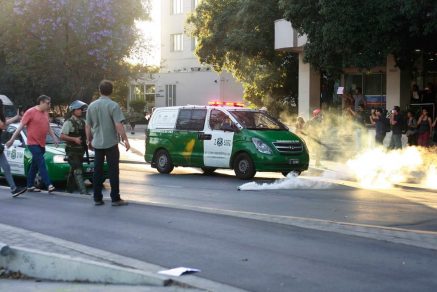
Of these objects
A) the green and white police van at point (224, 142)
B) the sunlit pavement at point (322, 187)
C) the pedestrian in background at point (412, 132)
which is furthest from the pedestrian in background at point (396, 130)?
the green and white police van at point (224, 142)

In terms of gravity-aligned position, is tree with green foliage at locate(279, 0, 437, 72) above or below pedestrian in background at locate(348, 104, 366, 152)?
above

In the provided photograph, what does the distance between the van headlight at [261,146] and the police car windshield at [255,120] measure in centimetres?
50

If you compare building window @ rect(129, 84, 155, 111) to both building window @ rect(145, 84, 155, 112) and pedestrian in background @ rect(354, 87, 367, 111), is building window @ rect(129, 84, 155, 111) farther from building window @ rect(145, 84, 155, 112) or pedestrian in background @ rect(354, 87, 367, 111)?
pedestrian in background @ rect(354, 87, 367, 111)

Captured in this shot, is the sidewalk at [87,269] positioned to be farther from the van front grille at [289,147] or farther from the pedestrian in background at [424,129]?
the pedestrian in background at [424,129]

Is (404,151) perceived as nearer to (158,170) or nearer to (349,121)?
(349,121)

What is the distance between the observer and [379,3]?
18.5 m

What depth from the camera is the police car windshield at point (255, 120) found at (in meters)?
15.5

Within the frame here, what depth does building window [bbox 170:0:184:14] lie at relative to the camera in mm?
55250

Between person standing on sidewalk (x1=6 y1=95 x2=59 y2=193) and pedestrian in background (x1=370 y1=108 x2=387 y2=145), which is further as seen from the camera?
pedestrian in background (x1=370 y1=108 x2=387 y2=145)

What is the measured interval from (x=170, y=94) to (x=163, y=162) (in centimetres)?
3672

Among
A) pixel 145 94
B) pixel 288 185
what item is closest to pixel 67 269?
pixel 288 185

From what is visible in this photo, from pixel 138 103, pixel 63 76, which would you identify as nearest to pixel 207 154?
pixel 63 76

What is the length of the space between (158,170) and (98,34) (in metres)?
11.7

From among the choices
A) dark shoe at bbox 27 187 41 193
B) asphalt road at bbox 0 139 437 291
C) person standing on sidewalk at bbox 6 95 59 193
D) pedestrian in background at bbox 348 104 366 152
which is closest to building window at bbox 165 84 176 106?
pedestrian in background at bbox 348 104 366 152
